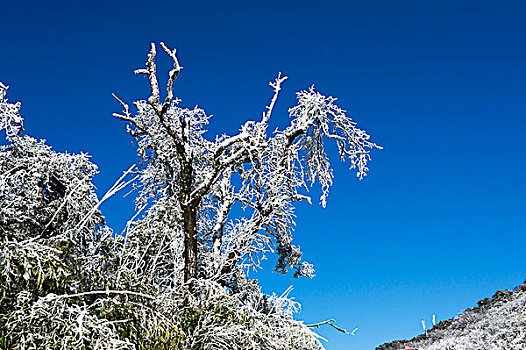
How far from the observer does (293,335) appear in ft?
23.7


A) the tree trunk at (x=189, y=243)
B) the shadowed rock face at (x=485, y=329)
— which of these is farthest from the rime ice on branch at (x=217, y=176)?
the shadowed rock face at (x=485, y=329)

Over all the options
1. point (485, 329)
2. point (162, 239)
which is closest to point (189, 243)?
point (162, 239)

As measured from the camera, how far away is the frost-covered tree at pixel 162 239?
549cm

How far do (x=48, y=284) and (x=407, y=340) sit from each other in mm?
15731

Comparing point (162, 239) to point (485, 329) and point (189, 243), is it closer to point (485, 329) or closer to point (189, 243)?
point (189, 243)

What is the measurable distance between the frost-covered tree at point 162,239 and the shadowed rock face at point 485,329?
231 inches

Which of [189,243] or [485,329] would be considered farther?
[485,329]

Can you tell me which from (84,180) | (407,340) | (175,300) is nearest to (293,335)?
(175,300)

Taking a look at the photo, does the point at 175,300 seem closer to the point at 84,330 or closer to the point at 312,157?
the point at 84,330

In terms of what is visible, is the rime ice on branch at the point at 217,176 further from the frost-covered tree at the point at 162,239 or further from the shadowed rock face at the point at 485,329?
the shadowed rock face at the point at 485,329

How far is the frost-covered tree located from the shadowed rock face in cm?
586

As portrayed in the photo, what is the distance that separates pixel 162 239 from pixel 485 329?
10.4 meters

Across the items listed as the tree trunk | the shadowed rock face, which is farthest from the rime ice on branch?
the shadowed rock face

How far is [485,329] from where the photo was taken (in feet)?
45.7
